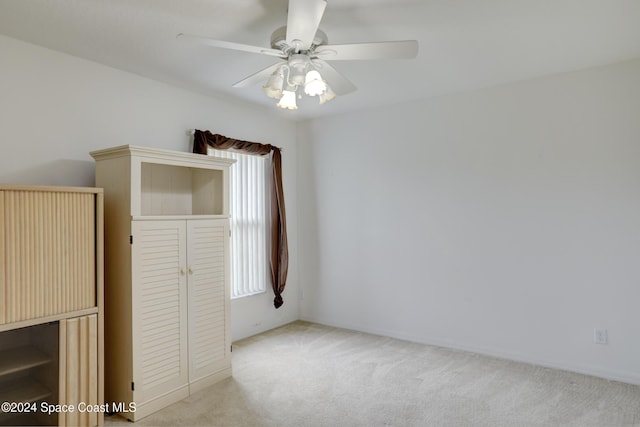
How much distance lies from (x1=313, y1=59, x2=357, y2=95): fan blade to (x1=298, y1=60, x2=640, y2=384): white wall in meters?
1.61

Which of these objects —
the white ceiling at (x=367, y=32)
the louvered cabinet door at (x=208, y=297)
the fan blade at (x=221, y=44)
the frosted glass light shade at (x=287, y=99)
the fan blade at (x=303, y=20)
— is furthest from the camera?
the louvered cabinet door at (x=208, y=297)

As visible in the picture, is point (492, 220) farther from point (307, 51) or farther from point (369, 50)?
point (307, 51)

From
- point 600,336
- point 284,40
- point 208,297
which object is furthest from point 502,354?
point 284,40

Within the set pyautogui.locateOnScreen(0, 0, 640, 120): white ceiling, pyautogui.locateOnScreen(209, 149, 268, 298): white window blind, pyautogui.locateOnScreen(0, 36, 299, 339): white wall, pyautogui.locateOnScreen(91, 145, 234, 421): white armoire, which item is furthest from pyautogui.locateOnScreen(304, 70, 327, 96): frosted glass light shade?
pyautogui.locateOnScreen(209, 149, 268, 298): white window blind

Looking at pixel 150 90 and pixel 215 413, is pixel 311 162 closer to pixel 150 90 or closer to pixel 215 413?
pixel 150 90

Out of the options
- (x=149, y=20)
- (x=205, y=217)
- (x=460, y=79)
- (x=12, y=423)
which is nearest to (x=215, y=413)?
(x=12, y=423)

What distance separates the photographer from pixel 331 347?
3754mm

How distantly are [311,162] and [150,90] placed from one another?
202 cm

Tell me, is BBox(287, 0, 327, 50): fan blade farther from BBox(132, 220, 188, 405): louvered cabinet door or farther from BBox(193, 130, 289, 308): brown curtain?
BBox(193, 130, 289, 308): brown curtain

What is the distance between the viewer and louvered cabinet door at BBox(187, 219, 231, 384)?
287 centimetres

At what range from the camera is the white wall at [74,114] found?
247cm

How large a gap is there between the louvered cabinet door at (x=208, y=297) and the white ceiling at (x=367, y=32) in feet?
4.18

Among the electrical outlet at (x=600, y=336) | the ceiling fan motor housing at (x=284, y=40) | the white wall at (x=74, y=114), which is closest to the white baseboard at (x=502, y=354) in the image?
the electrical outlet at (x=600, y=336)

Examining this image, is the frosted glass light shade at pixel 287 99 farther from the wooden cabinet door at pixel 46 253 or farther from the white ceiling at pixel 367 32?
the wooden cabinet door at pixel 46 253
